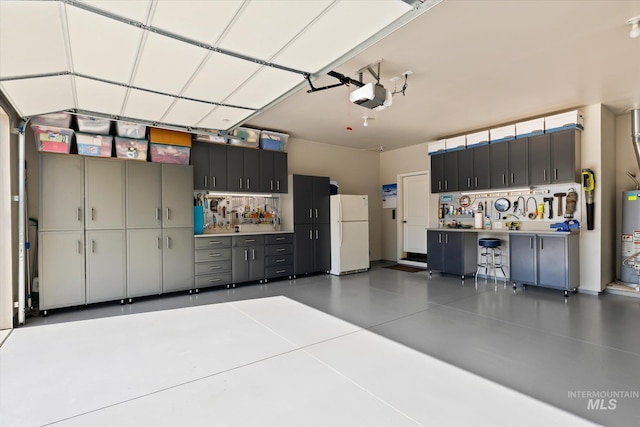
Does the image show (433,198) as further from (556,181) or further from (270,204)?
(270,204)

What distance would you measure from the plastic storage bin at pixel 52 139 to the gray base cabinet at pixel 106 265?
3.82 ft

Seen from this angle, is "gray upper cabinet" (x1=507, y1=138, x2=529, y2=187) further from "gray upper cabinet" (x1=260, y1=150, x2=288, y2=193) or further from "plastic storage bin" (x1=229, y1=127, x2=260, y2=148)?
"plastic storage bin" (x1=229, y1=127, x2=260, y2=148)

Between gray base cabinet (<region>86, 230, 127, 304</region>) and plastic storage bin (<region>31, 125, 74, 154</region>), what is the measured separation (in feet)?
3.82

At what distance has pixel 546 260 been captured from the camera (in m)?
4.96

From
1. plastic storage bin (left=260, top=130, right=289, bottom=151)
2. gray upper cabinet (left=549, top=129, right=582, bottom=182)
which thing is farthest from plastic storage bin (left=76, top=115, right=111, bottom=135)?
gray upper cabinet (left=549, top=129, right=582, bottom=182)

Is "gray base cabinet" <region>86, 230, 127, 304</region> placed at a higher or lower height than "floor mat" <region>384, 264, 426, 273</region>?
higher

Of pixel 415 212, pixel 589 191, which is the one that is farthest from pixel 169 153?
pixel 589 191

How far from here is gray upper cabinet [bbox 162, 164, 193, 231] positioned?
485 cm

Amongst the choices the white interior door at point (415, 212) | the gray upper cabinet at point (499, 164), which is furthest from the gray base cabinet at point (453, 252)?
the gray upper cabinet at point (499, 164)

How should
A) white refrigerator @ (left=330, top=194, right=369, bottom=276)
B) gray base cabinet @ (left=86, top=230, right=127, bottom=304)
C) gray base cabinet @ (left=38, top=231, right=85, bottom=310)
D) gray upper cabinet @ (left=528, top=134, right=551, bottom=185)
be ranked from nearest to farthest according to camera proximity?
gray base cabinet @ (left=38, top=231, right=85, bottom=310)
gray base cabinet @ (left=86, top=230, right=127, bottom=304)
gray upper cabinet @ (left=528, top=134, right=551, bottom=185)
white refrigerator @ (left=330, top=194, right=369, bottom=276)

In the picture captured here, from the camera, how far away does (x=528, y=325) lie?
11.4ft

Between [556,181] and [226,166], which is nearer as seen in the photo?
[556,181]

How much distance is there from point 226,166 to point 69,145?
7.21 feet

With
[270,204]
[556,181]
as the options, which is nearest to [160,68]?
[270,204]
